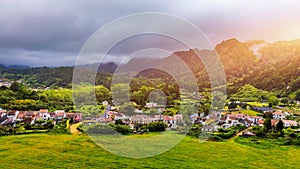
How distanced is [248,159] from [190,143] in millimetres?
2730

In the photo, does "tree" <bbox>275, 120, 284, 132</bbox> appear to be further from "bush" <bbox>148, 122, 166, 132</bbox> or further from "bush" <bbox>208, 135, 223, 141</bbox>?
"bush" <bbox>148, 122, 166, 132</bbox>

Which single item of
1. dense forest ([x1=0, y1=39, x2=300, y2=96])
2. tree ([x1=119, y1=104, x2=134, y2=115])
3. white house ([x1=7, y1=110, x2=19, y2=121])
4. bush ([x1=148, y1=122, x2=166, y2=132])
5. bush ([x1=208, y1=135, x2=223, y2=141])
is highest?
dense forest ([x1=0, y1=39, x2=300, y2=96])

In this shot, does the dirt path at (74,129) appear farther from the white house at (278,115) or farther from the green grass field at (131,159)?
the white house at (278,115)

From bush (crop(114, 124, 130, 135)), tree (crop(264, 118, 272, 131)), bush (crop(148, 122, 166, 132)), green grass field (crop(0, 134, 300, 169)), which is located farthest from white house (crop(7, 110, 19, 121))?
tree (crop(264, 118, 272, 131))

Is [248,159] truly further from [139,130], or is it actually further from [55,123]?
[55,123]

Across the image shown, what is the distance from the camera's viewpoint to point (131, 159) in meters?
9.62

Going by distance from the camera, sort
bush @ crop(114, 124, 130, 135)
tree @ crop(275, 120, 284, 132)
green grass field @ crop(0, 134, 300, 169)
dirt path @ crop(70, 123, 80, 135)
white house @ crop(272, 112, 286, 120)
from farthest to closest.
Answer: white house @ crop(272, 112, 286, 120), tree @ crop(275, 120, 284, 132), dirt path @ crop(70, 123, 80, 135), bush @ crop(114, 124, 130, 135), green grass field @ crop(0, 134, 300, 169)

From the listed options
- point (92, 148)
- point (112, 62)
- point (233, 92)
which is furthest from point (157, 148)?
point (233, 92)

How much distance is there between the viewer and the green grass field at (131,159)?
30.0 ft

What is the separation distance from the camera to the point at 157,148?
1068cm

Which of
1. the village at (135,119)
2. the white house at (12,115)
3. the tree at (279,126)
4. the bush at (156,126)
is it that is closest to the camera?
the bush at (156,126)

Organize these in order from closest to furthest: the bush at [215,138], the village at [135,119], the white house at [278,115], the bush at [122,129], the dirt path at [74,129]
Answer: the bush at [215,138] < the bush at [122,129] < the dirt path at [74,129] < the village at [135,119] < the white house at [278,115]

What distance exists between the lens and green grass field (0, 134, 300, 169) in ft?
30.0

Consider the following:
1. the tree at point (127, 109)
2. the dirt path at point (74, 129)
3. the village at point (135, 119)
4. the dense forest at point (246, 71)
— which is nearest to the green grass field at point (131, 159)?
the dirt path at point (74, 129)
